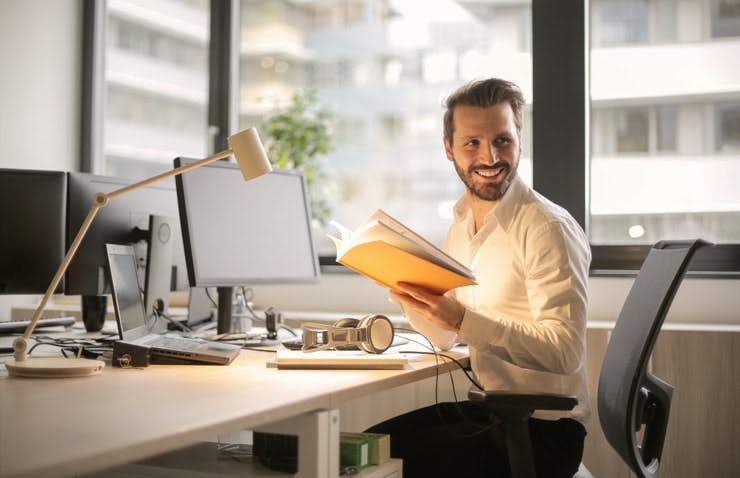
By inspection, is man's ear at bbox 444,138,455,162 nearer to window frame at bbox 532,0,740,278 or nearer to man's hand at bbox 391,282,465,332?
man's hand at bbox 391,282,465,332

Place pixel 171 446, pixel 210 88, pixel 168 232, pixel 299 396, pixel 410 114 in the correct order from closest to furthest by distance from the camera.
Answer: pixel 171 446, pixel 299 396, pixel 168 232, pixel 410 114, pixel 210 88

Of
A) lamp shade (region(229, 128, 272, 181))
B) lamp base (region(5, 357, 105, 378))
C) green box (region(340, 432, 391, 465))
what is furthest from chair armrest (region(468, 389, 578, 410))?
lamp base (region(5, 357, 105, 378))

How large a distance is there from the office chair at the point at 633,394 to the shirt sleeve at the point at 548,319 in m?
0.11

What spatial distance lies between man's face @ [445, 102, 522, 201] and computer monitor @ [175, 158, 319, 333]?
0.62 metres

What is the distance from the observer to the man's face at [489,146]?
2.12 m

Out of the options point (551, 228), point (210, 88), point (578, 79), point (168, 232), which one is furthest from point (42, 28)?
point (551, 228)

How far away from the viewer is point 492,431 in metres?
1.75

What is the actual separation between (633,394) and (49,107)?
3.38 m

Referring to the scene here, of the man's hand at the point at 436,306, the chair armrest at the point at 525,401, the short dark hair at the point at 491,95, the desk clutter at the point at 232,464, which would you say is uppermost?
the short dark hair at the point at 491,95

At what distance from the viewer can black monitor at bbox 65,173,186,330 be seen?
2416 mm

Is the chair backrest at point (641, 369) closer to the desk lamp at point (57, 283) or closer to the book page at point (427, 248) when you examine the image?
the book page at point (427, 248)

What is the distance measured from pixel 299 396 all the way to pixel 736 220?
210cm

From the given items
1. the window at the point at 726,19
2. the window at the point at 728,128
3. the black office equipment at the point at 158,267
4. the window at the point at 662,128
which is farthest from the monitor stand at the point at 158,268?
the window at the point at 726,19

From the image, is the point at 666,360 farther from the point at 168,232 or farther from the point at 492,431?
the point at 168,232
